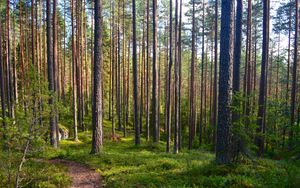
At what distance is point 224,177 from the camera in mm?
7969

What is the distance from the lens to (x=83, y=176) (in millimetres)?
10312

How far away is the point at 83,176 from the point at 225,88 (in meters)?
6.01

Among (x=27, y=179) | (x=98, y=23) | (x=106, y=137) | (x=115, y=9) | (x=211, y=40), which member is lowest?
(x=106, y=137)

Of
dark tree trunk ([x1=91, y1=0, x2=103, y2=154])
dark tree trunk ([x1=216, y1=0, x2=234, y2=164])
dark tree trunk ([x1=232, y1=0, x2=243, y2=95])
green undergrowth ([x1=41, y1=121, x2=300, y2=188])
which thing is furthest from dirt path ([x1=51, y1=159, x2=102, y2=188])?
dark tree trunk ([x1=232, y1=0, x2=243, y2=95])

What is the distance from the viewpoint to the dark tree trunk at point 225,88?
29.9ft

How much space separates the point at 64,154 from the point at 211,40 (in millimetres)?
26692

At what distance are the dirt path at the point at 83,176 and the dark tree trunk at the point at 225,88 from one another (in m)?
4.21

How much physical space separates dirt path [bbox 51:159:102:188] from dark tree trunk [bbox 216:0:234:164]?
421 cm

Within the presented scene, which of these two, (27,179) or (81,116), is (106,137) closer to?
(81,116)

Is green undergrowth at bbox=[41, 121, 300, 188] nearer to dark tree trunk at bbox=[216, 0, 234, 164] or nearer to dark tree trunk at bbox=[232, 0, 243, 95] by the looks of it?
dark tree trunk at bbox=[216, 0, 234, 164]

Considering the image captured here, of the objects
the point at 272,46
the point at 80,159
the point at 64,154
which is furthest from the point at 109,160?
the point at 272,46

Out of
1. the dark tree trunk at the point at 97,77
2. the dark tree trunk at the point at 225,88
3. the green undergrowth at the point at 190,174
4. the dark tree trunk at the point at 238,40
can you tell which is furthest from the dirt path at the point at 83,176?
the dark tree trunk at the point at 238,40

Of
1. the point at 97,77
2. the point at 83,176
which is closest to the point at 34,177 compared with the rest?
the point at 83,176

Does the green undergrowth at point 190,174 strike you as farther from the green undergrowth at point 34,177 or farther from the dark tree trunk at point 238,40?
the dark tree trunk at point 238,40
